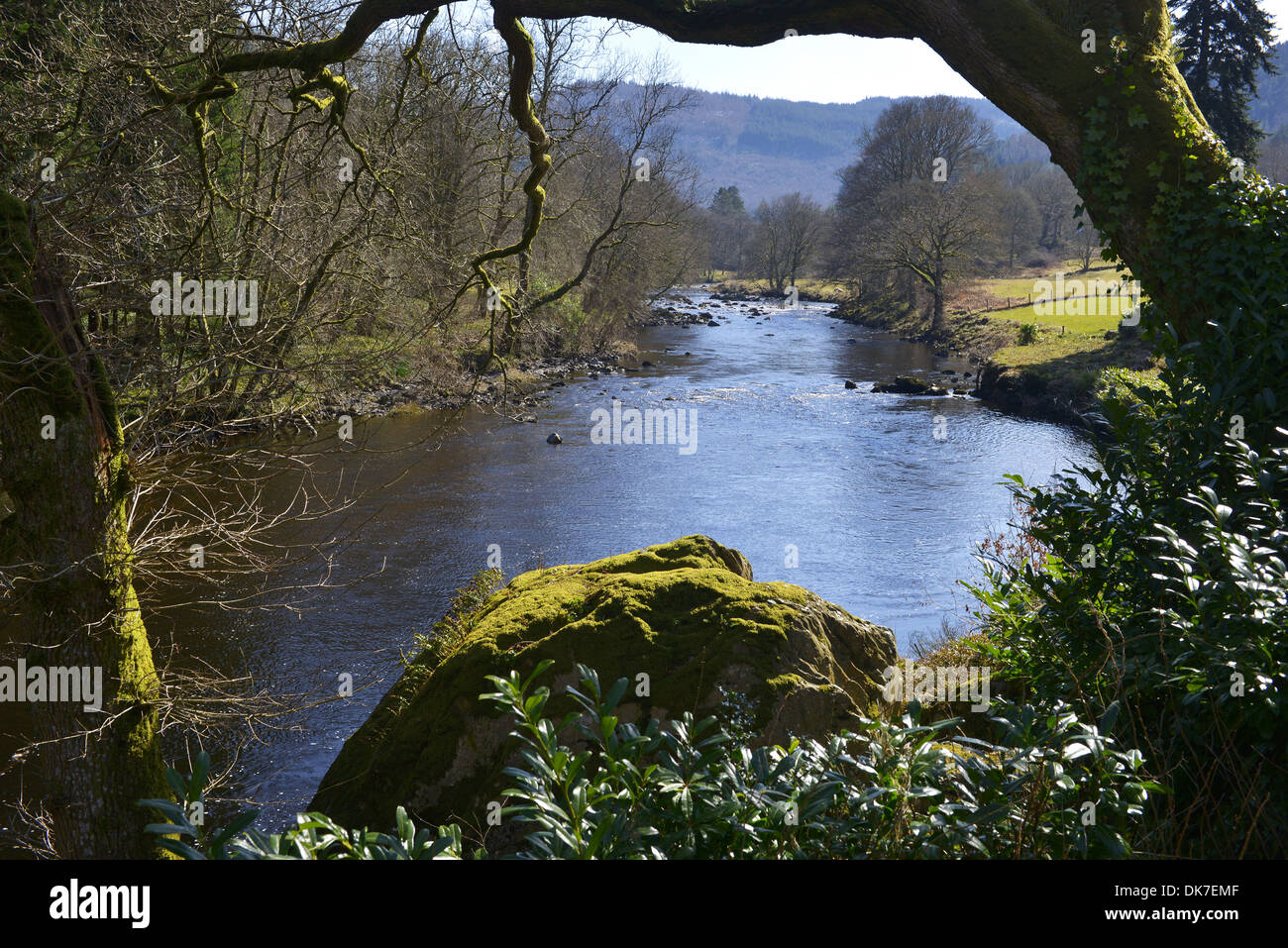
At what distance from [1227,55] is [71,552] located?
3311 centimetres

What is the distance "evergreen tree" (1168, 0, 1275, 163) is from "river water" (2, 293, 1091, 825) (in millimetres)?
11148

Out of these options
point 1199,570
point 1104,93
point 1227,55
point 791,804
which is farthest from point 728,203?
point 791,804

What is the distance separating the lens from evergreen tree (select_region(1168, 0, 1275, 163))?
27375 millimetres

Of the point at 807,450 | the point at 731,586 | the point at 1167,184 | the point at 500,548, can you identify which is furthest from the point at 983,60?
the point at 807,450

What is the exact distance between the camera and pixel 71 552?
5.33 meters

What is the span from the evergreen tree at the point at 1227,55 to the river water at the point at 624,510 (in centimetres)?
1115

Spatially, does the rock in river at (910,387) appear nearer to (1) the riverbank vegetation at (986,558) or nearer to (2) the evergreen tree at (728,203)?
(1) the riverbank vegetation at (986,558)

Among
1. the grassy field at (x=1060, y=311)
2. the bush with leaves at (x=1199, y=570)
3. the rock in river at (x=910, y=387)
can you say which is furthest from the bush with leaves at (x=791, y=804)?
the rock in river at (x=910, y=387)

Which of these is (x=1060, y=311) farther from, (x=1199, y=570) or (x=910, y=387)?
(x=1199, y=570)

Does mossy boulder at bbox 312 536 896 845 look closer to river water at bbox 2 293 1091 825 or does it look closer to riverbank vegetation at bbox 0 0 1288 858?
riverbank vegetation at bbox 0 0 1288 858

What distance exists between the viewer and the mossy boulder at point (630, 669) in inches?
210
